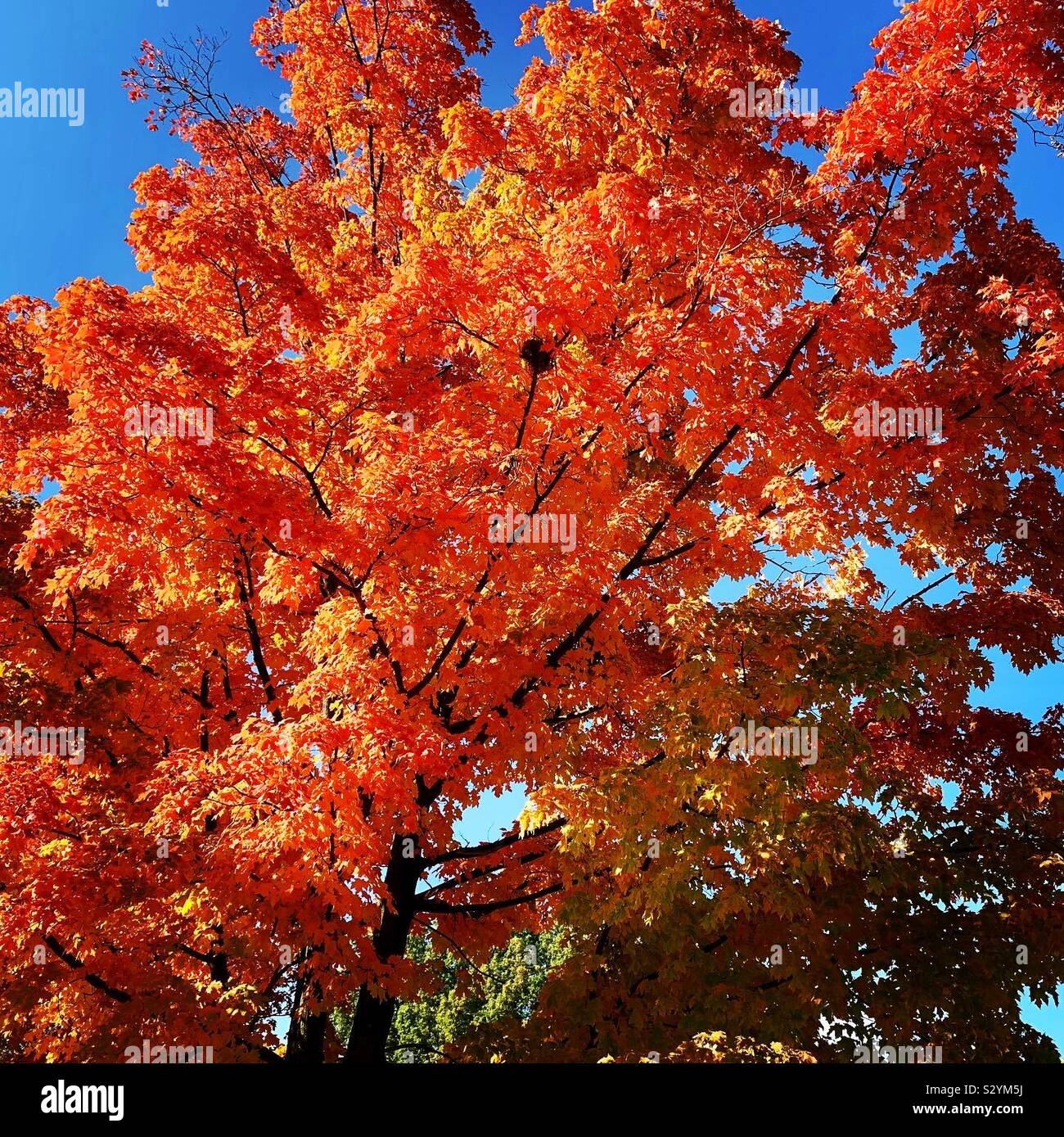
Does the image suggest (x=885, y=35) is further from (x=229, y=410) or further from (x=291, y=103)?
(x=291, y=103)

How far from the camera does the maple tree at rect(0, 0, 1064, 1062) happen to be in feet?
20.4

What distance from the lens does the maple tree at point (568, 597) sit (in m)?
6.23

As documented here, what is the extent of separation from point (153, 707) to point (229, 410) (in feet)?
13.4

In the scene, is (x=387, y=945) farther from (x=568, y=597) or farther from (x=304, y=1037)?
(x=568, y=597)

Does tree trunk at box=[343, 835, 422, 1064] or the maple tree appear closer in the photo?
the maple tree

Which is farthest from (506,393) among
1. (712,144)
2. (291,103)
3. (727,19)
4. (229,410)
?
(291,103)

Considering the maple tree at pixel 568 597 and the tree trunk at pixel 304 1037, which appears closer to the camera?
the maple tree at pixel 568 597

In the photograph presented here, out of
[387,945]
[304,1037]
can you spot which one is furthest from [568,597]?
[304,1037]

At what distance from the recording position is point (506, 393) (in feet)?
23.9

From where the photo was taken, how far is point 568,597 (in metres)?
6.70

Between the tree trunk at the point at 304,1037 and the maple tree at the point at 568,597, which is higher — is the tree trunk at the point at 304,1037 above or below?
below

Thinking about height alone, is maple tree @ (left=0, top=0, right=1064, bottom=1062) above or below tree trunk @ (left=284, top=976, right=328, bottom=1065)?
above

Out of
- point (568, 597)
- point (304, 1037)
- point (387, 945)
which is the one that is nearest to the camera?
point (568, 597)

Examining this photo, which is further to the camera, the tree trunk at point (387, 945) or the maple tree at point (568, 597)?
the tree trunk at point (387, 945)
